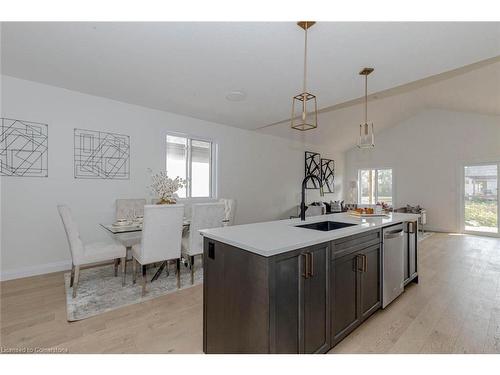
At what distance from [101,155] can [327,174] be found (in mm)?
6849

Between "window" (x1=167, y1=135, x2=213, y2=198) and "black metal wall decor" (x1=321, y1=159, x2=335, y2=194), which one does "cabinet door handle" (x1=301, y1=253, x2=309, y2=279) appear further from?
"black metal wall decor" (x1=321, y1=159, x2=335, y2=194)

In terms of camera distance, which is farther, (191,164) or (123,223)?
(191,164)

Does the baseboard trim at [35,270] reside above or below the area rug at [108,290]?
above

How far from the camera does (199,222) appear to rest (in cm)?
312

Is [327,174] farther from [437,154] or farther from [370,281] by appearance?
[370,281]

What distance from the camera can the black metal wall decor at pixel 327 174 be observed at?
8.20 metres

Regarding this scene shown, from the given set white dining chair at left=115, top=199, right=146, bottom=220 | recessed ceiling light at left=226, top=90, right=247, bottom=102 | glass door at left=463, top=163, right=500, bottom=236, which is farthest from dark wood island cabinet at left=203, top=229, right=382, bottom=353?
glass door at left=463, top=163, right=500, bottom=236

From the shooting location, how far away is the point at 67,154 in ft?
11.6

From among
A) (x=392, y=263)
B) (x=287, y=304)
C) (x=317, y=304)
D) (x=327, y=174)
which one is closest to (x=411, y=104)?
(x=327, y=174)

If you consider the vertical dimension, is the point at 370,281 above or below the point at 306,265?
below

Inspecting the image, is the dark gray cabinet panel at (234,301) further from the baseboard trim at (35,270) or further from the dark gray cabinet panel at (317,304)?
the baseboard trim at (35,270)

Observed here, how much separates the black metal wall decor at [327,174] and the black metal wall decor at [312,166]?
260 millimetres

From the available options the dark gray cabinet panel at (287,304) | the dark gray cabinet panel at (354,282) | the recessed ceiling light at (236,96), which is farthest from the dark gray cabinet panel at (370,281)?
the recessed ceiling light at (236,96)

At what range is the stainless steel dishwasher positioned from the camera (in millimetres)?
2365
